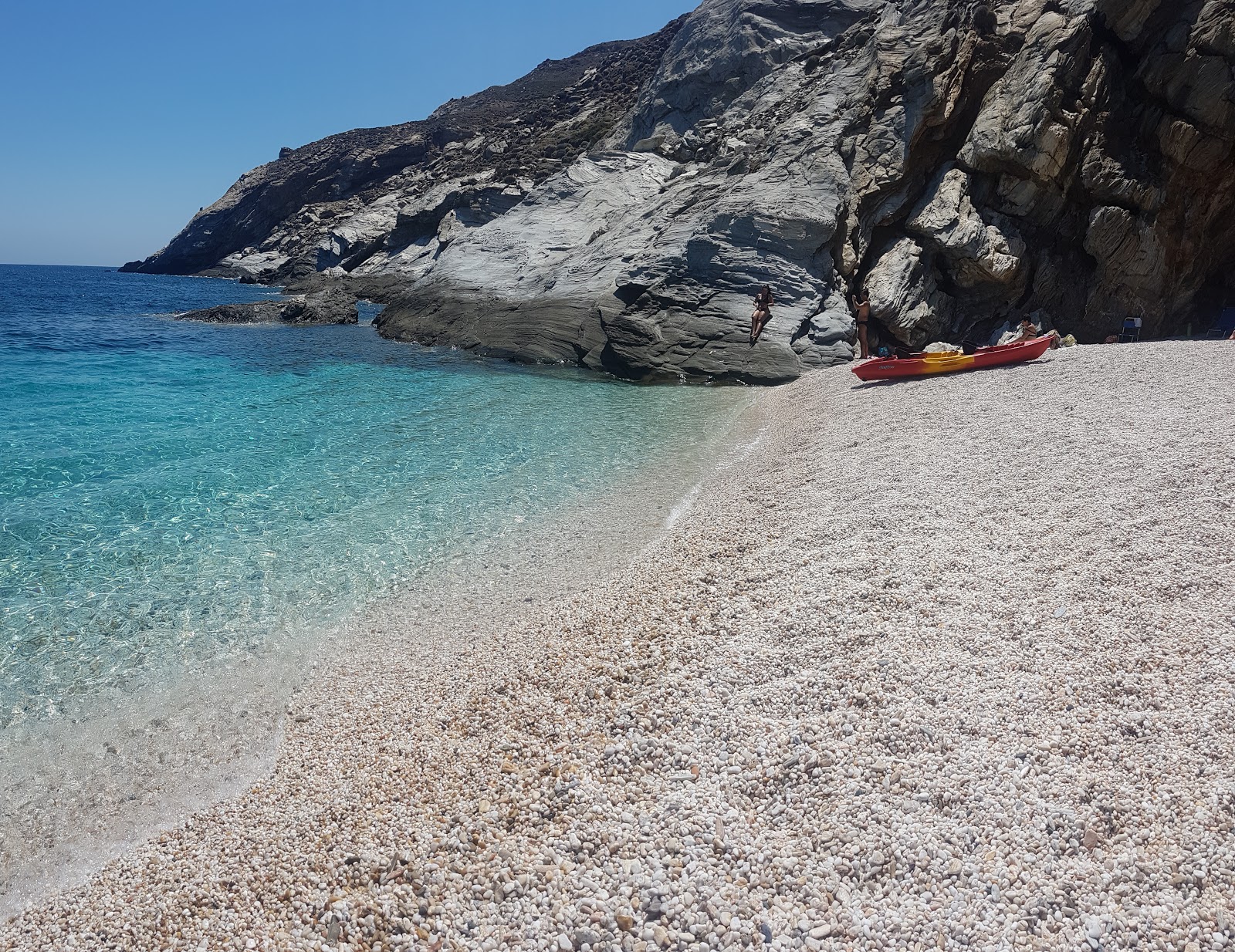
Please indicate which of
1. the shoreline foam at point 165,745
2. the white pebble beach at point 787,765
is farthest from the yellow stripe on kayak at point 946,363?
the shoreline foam at point 165,745

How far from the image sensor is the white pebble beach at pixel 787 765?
12.5ft

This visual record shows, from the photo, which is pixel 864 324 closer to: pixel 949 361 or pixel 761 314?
pixel 761 314

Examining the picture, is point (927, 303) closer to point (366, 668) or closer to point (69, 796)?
point (366, 668)

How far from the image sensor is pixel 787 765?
4711mm

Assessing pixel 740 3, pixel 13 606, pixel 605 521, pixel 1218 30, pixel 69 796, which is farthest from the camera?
pixel 740 3

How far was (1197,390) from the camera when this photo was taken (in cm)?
1186

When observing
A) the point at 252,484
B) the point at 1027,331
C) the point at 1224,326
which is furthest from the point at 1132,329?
the point at 252,484

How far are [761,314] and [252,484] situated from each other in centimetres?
1527

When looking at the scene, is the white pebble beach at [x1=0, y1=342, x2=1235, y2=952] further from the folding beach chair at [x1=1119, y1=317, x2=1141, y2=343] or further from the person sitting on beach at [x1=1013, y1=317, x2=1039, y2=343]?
the folding beach chair at [x1=1119, y1=317, x2=1141, y2=343]

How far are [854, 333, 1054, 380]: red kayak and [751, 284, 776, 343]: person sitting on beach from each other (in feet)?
15.6

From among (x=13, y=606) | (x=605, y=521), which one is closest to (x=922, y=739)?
(x=605, y=521)

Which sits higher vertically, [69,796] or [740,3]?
[740,3]

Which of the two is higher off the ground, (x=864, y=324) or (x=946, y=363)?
(x=864, y=324)

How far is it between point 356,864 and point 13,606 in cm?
648
